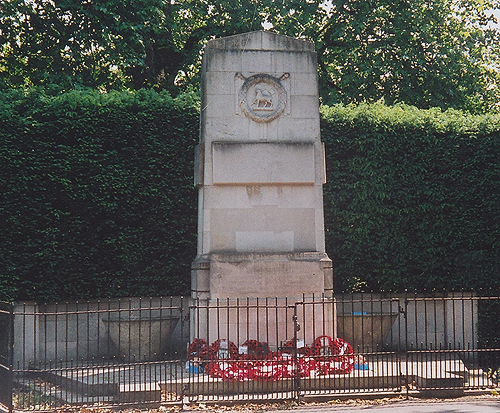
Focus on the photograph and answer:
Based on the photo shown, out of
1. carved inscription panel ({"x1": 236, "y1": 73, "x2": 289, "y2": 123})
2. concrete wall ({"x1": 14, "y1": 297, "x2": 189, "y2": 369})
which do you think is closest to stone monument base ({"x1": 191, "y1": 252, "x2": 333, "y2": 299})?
concrete wall ({"x1": 14, "y1": 297, "x2": 189, "y2": 369})

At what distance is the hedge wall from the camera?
1310 centimetres

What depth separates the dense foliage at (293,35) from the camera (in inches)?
661

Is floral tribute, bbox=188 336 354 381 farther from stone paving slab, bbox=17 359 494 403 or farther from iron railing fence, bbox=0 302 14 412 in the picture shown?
iron railing fence, bbox=0 302 14 412

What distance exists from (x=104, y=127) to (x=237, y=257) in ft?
12.7

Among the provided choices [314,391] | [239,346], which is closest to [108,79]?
[239,346]

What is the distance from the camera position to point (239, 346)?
37.7 feet

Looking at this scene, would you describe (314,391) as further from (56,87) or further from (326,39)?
(326,39)

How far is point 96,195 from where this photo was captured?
527 inches

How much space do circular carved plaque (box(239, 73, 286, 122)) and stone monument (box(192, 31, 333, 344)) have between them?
0.02 meters

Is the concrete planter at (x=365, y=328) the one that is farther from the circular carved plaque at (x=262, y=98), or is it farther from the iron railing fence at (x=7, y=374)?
the iron railing fence at (x=7, y=374)

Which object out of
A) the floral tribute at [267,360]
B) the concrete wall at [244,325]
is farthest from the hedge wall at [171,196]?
the floral tribute at [267,360]

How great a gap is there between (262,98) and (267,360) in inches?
176

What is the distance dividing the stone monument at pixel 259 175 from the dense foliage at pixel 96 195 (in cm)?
177

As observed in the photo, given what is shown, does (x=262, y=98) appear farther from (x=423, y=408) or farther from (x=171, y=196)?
(x=423, y=408)
